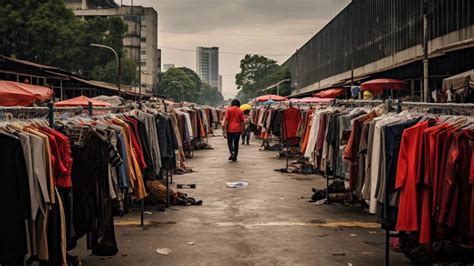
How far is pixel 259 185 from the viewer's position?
13.9 metres

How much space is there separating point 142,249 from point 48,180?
8.94 feet

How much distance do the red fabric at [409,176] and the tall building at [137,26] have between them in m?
92.3

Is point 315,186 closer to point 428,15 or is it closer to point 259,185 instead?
point 259,185

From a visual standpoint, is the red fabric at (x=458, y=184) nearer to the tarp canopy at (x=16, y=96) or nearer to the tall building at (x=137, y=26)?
the tarp canopy at (x=16, y=96)

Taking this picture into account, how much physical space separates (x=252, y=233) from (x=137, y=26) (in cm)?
10612

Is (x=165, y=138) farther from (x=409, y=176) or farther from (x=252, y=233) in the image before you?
(x=409, y=176)

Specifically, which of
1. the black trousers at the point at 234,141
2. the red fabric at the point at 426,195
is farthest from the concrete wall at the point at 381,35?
the red fabric at the point at 426,195

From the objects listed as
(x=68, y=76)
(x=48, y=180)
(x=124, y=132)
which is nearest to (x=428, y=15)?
(x=68, y=76)

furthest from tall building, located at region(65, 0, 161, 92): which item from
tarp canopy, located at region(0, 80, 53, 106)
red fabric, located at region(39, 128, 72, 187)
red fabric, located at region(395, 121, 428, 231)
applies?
red fabric, located at region(395, 121, 428, 231)

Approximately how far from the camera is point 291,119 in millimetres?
17047

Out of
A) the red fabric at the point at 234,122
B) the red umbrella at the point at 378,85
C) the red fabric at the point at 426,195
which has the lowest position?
the red fabric at the point at 426,195

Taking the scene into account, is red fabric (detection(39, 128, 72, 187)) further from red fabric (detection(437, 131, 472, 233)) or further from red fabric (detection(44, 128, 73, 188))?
red fabric (detection(437, 131, 472, 233))

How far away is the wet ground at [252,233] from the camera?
24.0 feet

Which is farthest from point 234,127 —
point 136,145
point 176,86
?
point 176,86
